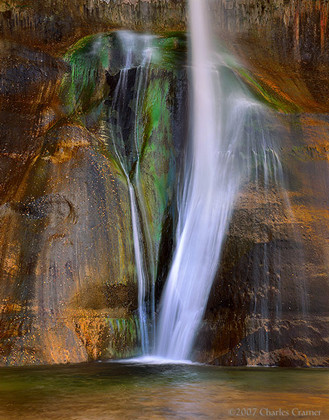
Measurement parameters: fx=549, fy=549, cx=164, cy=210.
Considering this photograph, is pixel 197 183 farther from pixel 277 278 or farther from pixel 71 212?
pixel 277 278

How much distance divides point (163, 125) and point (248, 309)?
3.05m

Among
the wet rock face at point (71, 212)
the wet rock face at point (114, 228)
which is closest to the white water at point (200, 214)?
the wet rock face at point (114, 228)

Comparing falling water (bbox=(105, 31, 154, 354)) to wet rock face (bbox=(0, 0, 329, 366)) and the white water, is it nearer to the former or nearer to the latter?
wet rock face (bbox=(0, 0, 329, 366))

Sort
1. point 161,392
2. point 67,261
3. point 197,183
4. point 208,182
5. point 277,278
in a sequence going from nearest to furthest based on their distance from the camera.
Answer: point 161,392, point 277,278, point 67,261, point 208,182, point 197,183

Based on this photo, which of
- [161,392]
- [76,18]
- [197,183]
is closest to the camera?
[161,392]

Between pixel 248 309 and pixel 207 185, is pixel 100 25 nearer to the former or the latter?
pixel 207 185

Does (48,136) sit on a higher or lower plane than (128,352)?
higher

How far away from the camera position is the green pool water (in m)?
3.24

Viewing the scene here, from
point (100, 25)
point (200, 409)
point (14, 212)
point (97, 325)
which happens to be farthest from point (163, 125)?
point (200, 409)

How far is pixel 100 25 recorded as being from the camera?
1031 cm

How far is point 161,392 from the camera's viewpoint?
3918mm

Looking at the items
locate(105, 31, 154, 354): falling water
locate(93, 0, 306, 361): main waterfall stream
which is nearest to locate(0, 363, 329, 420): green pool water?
locate(93, 0, 306, 361): main waterfall stream

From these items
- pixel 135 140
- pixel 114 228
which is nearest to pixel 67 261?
pixel 114 228

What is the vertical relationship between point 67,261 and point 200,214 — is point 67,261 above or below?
below
